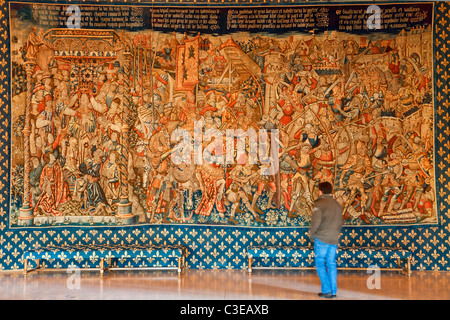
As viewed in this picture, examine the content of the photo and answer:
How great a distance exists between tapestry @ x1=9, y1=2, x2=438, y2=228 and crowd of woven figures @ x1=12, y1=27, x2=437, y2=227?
23mm

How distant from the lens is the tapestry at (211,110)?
359 inches

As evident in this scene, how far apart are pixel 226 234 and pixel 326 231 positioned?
3027mm

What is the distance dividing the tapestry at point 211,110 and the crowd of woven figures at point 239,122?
0.02 metres

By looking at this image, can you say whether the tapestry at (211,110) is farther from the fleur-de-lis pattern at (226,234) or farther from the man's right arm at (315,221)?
the man's right arm at (315,221)

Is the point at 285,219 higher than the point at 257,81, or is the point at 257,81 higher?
the point at 257,81

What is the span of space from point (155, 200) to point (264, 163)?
2564 millimetres

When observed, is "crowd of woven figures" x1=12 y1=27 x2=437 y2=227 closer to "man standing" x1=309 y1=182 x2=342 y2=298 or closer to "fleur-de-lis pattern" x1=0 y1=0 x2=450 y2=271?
"fleur-de-lis pattern" x1=0 y1=0 x2=450 y2=271

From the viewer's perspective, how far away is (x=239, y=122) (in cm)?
927

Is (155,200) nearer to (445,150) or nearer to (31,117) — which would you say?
(31,117)

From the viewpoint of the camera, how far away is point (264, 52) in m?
9.32

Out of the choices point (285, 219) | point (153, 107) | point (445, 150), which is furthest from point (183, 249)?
point (445, 150)

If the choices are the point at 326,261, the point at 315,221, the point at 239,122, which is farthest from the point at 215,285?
the point at 239,122

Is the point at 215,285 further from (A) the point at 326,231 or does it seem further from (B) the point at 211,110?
(B) the point at 211,110

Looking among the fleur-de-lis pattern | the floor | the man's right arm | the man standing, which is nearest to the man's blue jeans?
the man standing
